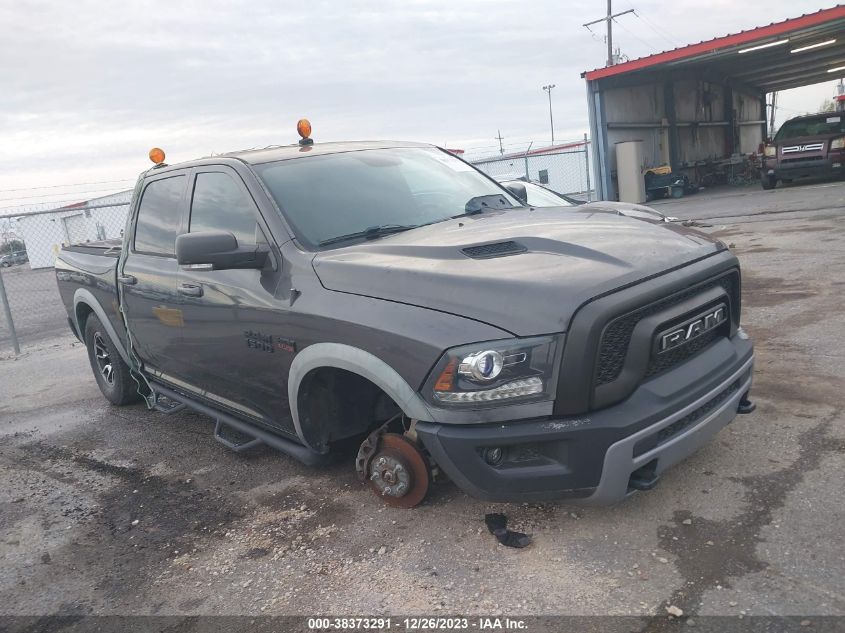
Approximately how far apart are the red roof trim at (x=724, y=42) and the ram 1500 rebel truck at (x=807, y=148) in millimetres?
2457

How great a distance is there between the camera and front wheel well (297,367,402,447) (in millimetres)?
3307

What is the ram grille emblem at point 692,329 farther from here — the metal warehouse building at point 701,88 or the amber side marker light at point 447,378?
the metal warehouse building at point 701,88

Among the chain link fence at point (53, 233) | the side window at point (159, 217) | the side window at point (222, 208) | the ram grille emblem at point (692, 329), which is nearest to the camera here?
the ram grille emblem at point (692, 329)

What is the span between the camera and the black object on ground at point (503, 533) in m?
2.95

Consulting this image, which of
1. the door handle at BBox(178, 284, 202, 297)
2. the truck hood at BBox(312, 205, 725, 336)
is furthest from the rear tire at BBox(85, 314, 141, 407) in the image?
the truck hood at BBox(312, 205, 725, 336)

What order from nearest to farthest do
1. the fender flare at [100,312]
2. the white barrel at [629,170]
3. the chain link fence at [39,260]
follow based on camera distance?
1. the fender flare at [100,312]
2. the chain link fence at [39,260]
3. the white barrel at [629,170]

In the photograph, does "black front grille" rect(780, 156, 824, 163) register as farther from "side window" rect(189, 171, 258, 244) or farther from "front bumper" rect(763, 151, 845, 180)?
"side window" rect(189, 171, 258, 244)

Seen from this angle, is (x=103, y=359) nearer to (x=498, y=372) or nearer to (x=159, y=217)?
(x=159, y=217)

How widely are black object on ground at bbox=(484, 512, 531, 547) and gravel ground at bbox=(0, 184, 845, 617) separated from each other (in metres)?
0.04

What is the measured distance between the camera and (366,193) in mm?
3777

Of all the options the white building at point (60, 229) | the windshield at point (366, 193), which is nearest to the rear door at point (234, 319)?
the windshield at point (366, 193)

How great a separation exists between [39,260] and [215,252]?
3407 cm

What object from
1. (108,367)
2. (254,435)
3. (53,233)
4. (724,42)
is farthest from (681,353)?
(53,233)

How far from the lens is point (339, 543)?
3.18 meters
